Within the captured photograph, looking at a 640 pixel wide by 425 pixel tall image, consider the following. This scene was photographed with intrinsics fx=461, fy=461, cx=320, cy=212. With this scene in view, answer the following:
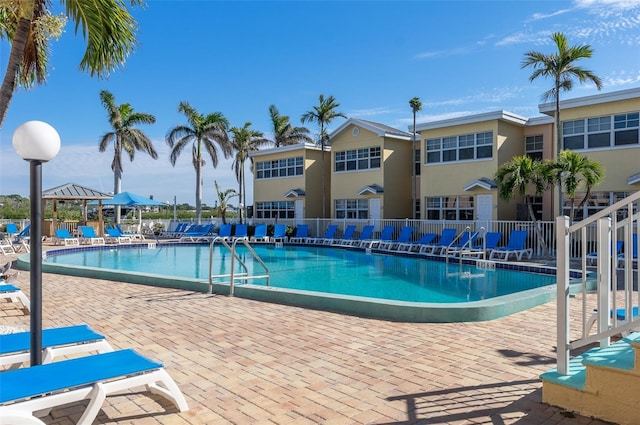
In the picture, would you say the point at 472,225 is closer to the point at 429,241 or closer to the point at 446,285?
the point at 429,241

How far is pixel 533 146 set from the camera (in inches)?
796

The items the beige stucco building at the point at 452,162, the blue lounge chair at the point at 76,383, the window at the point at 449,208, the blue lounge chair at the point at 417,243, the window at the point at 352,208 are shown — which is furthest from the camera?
the window at the point at 352,208

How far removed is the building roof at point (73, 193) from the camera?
2323cm

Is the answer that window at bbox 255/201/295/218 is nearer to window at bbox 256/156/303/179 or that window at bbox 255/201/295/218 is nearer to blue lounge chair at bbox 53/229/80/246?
window at bbox 256/156/303/179

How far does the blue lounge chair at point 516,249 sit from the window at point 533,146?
231 inches

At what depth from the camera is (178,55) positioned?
1764cm

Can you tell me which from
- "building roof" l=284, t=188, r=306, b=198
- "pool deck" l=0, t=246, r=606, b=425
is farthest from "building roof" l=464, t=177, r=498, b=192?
"pool deck" l=0, t=246, r=606, b=425

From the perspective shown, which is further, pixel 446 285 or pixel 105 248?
pixel 105 248

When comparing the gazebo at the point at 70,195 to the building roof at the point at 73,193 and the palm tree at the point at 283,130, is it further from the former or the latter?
the palm tree at the point at 283,130

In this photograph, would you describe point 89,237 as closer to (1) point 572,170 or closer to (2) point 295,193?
(2) point 295,193

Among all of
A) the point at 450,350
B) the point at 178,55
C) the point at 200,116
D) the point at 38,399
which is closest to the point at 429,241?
the point at 178,55

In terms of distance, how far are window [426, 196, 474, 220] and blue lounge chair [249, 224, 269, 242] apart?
837 centimetres

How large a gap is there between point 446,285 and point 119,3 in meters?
9.07

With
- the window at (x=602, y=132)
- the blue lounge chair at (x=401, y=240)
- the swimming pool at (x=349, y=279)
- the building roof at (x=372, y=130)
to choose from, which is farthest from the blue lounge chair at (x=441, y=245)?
the building roof at (x=372, y=130)
